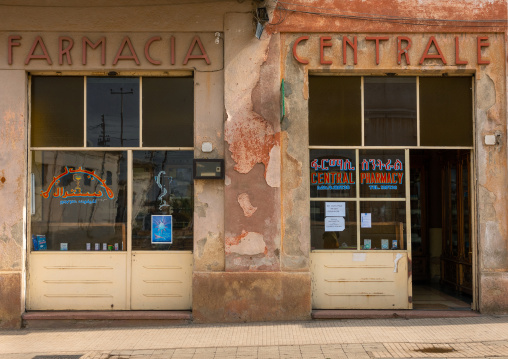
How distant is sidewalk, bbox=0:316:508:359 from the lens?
24.0 feet

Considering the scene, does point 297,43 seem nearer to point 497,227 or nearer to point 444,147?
point 444,147

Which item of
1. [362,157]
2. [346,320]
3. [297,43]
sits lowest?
[346,320]

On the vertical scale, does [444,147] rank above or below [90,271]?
above

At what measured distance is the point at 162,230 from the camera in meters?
9.45

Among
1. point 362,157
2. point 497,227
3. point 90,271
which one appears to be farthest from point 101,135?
point 497,227

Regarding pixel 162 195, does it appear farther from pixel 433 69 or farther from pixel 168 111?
pixel 433 69

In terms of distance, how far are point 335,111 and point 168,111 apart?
2.74 meters

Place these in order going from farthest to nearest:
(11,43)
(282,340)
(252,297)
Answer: (11,43) < (252,297) < (282,340)

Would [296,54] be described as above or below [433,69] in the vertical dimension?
above

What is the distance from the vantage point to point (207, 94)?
9305 millimetres

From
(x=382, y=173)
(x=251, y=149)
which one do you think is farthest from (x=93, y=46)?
(x=382, y=173)

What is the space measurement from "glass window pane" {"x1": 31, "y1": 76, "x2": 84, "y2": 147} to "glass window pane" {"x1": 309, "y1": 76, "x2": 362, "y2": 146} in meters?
3.80

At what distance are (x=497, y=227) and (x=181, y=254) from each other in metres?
5.06

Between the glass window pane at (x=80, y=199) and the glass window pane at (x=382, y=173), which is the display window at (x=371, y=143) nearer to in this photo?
the glass window pane at (x=382, y=173)
